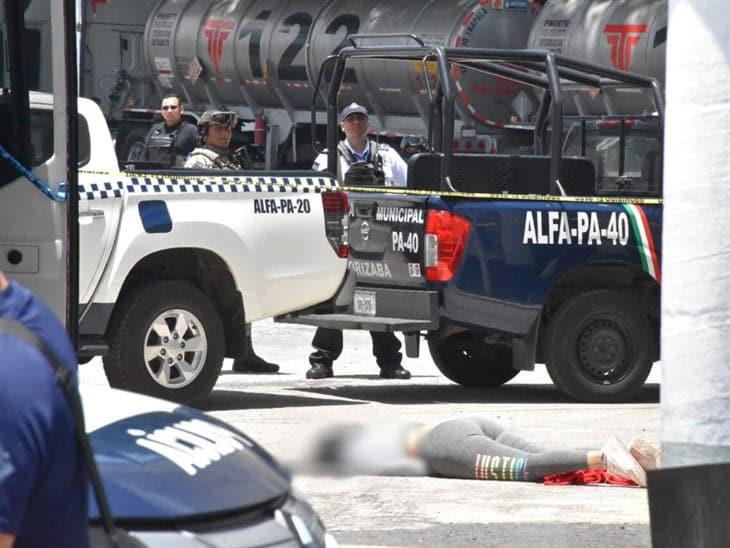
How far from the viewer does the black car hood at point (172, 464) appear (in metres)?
3.45

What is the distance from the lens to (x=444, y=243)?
35.1 ft

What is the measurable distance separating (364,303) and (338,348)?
92 centimetres

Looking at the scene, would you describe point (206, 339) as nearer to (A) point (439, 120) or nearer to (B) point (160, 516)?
(A) point (439, 120)

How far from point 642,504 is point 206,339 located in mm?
3648

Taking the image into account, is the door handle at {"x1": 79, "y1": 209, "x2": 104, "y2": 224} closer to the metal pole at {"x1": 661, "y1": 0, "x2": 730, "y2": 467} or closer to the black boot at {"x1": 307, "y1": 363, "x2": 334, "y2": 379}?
the black boot at {"x1": 307, "y1": 363, "x2": 334, "y2": 379}

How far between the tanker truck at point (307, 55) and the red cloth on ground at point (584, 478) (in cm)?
1191

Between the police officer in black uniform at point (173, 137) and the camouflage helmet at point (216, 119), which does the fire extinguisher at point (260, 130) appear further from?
the camouflage helmet at point (216, 119)

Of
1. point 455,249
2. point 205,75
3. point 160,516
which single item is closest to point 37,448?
point 160,516

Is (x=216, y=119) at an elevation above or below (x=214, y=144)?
above

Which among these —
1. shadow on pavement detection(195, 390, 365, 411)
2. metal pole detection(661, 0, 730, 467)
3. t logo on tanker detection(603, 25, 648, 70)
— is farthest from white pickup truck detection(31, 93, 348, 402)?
t logo on tanker detection(603, 25, 648, 70)

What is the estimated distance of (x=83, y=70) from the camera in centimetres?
3091

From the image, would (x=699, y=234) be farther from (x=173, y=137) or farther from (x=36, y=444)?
(x=173, y=137)

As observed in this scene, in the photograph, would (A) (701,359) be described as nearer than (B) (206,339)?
Yes

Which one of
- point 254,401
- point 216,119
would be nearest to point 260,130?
point 216,119
